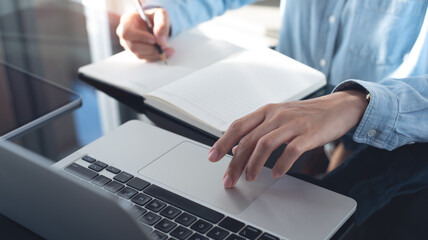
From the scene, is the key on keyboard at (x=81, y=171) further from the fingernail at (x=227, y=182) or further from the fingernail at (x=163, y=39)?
the fingernail at (x=163, y=39)

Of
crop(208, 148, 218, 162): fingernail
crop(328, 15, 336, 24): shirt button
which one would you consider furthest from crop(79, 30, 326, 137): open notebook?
crop(328, 15, 336, 24): shirt button

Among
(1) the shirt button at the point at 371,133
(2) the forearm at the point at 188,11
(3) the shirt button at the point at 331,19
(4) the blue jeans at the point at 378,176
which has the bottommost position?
(4) the blue jeans at the point at 378,176

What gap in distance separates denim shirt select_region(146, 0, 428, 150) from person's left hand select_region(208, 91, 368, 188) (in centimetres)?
7

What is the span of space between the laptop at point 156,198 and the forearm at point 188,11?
0.46 m

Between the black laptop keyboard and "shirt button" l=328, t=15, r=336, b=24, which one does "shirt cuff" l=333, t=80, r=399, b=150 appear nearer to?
the black laptop keyboard

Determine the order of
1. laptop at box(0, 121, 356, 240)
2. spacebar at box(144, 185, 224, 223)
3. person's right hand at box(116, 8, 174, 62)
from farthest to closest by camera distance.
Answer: person's right hand at box(116, 8, 174, 62) < spacebar at box(144, 185, 224, 223) < laptop at box(0, 121, 356, 240)

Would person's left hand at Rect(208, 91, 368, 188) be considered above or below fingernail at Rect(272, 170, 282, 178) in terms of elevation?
above

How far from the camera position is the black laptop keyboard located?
0.53 metres

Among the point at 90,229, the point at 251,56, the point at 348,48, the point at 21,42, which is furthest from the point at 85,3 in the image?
the point at 90,229

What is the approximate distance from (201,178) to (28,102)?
1.25 ft

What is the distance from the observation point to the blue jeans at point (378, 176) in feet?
2.01

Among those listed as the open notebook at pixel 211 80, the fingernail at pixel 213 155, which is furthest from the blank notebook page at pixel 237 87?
the fingernail at pixel 213 155

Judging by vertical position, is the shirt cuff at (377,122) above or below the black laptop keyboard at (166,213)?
above

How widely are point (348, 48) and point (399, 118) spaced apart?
0.44 m
